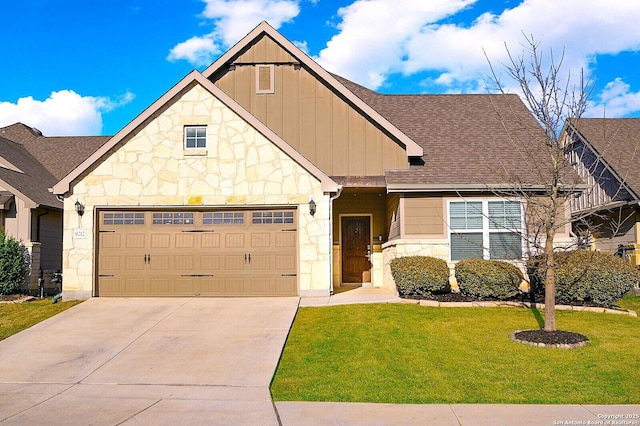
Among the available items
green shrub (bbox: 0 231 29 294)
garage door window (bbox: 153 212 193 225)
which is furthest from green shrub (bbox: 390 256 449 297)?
green shrub (bbox: 0 231 29 294)

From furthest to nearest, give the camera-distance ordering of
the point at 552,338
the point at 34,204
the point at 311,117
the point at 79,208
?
the point at 311,117 → the point at 34,204 → the point at 79,208 → the point at 552,338

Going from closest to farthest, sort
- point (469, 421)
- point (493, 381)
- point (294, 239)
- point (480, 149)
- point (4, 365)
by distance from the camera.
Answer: point (469, 421), point (493, 381), point (4, 365), point (294, 239), point (480, 149)

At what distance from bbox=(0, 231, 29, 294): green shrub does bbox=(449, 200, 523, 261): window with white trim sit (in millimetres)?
11674

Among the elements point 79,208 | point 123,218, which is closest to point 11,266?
point 79,208

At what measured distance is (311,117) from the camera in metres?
17.2

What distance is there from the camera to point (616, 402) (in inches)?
282

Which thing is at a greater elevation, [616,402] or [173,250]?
[173,250]

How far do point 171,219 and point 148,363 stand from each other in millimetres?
6144

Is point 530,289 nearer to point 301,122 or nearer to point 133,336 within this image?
point 301,122

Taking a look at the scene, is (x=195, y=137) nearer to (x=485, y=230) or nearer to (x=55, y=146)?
(x=485, y=230)

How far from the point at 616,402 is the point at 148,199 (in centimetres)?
1134

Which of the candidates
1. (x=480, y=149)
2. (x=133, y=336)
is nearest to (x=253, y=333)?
Result: (x=133, y=336)

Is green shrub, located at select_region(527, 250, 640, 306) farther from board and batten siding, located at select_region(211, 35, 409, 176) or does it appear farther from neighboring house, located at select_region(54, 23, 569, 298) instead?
board and batten siding, located at select_region(211, 35, 409, 176)

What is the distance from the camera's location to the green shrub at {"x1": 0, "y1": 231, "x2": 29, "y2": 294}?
15.2 meters
